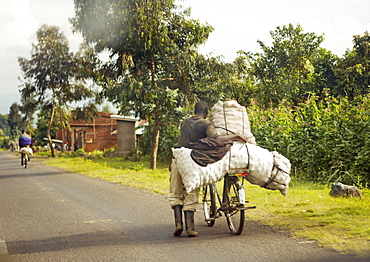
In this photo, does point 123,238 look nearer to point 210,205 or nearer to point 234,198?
point 210,205

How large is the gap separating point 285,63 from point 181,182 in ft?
125

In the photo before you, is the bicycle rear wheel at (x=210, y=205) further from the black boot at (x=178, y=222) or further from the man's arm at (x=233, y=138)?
the man's arm at (x=233, y=138)

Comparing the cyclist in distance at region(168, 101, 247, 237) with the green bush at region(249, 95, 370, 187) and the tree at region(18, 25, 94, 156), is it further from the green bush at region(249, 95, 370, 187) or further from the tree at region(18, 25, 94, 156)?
the tree at region(18, 25, 94, 156)

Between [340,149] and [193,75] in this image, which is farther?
[193,75]

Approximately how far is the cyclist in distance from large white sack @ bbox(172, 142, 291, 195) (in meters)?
0.27

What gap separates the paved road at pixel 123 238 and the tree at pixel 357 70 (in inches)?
988

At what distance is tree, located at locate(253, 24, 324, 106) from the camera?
40.8m

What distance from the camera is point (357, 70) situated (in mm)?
31891

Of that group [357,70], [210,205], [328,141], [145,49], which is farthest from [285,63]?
[210,205]

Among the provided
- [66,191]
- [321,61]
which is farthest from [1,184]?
[321,61]

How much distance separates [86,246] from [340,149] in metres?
7.77

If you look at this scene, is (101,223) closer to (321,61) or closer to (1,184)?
(1,184)

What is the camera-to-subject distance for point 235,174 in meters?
6.52

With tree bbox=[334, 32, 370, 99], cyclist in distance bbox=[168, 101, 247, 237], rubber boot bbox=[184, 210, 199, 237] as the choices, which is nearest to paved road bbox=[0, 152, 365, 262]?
rubber boot bbox=[184, 210, 199, 237]
